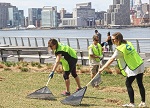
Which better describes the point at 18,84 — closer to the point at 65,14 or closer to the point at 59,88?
the point at 59,88

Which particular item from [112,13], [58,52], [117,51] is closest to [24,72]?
[58,52]

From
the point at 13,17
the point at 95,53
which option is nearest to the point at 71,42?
the point at 95,53

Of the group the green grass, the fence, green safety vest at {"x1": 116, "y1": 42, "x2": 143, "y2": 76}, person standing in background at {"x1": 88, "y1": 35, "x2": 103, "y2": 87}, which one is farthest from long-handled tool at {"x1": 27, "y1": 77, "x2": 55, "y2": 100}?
the fence

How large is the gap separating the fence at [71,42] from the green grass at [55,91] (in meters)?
6.53

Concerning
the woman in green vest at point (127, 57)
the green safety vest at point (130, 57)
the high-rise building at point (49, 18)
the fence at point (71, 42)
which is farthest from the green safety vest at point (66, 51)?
the high-rise building at point (49, 18)

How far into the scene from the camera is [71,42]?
26422mm

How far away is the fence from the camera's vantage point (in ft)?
70.0

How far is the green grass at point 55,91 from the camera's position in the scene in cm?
928

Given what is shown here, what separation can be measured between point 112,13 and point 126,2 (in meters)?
7.26

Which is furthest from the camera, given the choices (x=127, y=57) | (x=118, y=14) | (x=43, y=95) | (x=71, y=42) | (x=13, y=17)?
(x=13, y=17)

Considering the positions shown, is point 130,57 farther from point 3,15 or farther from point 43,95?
point 3,15

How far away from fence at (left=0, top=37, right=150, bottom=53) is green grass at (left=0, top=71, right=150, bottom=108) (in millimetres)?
6528

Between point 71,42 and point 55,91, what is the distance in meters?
15.0

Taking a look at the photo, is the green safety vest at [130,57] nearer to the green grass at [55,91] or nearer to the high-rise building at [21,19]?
the green grass at [55,91]
